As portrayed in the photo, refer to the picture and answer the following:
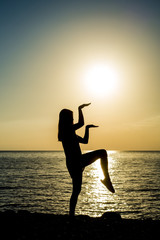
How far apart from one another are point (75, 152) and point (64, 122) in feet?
3.48

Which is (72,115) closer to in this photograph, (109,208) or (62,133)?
(62,133)

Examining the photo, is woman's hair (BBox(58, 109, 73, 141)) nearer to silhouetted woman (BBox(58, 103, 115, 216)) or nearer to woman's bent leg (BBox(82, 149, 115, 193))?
silhouetted woman (BBox(58, 103, 115, 216))

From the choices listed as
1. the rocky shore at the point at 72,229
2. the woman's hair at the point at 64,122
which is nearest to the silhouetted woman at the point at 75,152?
the woman's hair at the point at 64,122

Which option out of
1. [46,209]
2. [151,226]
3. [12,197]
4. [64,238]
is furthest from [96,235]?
[12,197]

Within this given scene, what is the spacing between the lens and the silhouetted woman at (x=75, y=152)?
22.4ft

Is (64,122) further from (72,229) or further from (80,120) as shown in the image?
(72,229)

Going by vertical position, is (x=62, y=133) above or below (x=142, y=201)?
above

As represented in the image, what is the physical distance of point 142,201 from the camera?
1142 inches

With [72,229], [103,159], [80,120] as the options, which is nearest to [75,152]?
[103,159]

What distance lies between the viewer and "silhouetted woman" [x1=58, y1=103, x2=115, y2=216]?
268 inches

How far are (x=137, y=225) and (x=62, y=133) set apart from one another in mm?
4247

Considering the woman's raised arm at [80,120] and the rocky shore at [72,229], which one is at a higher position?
the woman's raised arm at [80,120]

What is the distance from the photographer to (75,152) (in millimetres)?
7012

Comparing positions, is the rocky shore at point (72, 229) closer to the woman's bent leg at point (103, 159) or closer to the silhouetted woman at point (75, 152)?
the silhouetted woman at point (75, 152)
